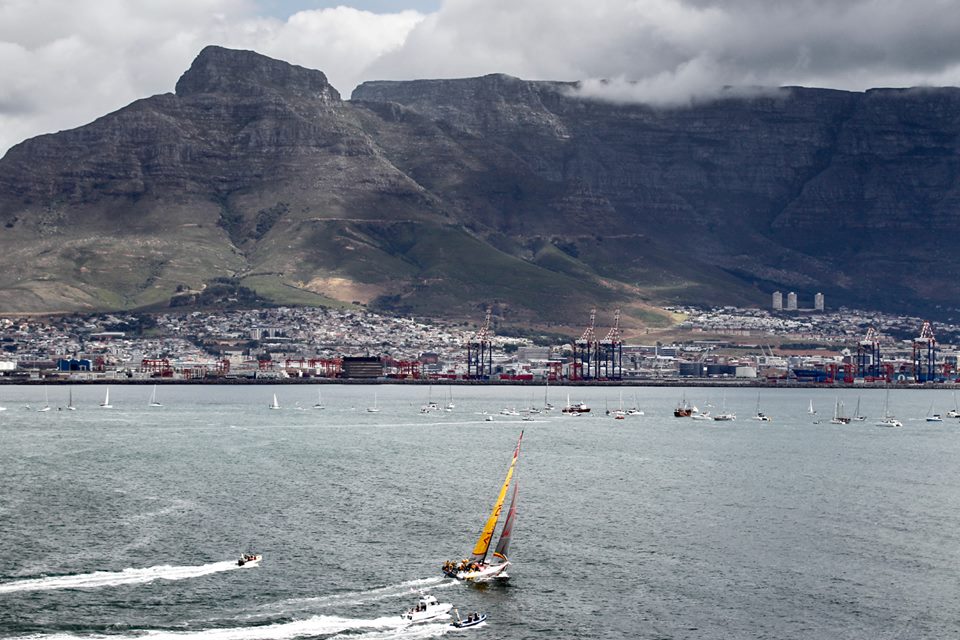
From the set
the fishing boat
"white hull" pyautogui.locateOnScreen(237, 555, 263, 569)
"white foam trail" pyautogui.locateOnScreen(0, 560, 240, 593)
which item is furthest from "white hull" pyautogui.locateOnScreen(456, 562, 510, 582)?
"white foam trail" pyautogui.locateOnScreen(0, 560, 240, 593)

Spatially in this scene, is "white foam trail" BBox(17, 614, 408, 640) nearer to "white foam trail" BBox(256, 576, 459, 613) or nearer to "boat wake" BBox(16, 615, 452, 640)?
"boat wake" BBox(16, 615, 452, 640)

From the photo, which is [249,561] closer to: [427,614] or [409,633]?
[427,614]

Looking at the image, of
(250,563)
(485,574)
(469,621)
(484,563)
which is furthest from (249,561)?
(469,621)

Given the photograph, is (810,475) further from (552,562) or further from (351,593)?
(351,593)

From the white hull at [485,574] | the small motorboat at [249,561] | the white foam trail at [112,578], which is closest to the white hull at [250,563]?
the small motorboat at [249,561]

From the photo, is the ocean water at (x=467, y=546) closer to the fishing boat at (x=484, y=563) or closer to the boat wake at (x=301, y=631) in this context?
the boat wake at (x=301, y=631)

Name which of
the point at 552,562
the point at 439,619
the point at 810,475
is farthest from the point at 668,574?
the point at 810,475
